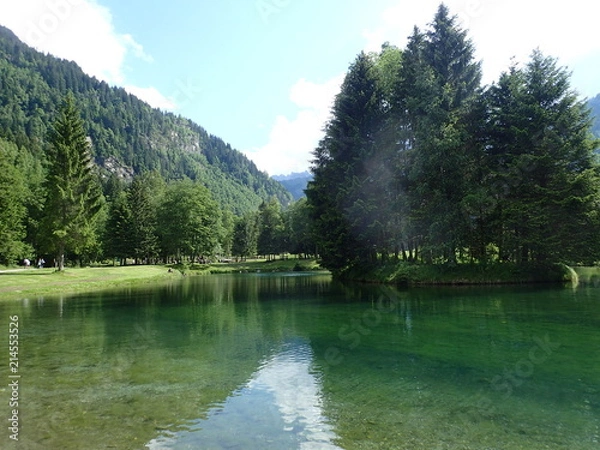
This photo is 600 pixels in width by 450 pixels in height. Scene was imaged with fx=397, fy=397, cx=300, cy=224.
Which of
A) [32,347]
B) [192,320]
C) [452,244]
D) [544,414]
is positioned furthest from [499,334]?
[452,244]

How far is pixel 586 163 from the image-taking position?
35469 mm

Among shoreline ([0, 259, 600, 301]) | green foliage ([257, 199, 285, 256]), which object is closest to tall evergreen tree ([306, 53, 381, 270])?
shoreline ([0, 259, 600, 301])

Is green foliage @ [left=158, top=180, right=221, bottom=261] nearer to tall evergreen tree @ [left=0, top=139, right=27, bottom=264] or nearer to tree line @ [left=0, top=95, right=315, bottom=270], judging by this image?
tree line @ [left=0, top=95, right=315, bottom=270]

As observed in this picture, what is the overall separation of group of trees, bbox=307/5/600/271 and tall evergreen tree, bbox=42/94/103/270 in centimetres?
2855

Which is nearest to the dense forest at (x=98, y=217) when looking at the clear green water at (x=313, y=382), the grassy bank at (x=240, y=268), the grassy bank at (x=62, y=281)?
the grassy bank at (x=62, y=281)

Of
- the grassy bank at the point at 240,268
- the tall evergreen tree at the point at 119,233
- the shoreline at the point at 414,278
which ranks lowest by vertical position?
the grassy bank at the point at 240,268

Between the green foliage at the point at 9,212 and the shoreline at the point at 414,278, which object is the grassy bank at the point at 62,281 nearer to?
the shoreline at the point at 414,278

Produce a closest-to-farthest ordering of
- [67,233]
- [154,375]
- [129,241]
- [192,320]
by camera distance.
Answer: [154,375] → [192,320] → [67,233] → [129,241]

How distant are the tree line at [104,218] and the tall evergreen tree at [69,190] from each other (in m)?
0.10

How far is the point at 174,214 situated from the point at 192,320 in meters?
64.1

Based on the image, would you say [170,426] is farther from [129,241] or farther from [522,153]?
[129,241]

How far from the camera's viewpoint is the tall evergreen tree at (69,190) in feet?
142

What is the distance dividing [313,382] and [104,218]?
9609 centimetres

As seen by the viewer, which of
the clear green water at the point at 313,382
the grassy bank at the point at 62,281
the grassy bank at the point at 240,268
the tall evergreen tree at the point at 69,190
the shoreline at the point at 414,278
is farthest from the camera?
the grassy bank at the point at 240,268
